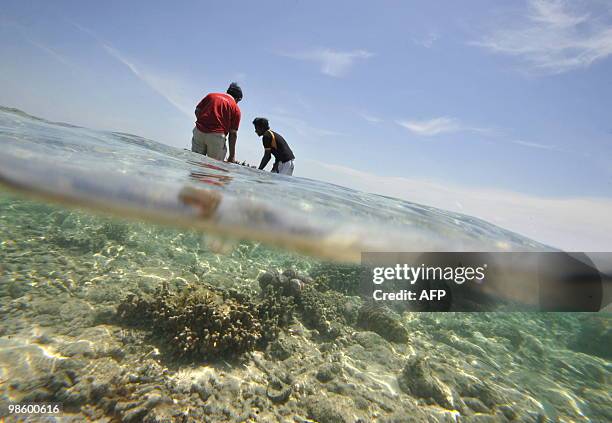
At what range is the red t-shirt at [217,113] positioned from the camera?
7.11 metres

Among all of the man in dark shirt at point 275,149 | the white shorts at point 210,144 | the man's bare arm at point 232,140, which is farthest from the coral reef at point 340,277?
the white shorts at point 210,144

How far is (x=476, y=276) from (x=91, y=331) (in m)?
10.1

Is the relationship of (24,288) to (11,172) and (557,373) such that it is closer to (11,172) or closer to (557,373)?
(11,172)

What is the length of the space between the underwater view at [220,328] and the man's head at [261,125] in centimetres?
154

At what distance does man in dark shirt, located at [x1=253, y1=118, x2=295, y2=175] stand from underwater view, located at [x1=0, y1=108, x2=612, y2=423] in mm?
760

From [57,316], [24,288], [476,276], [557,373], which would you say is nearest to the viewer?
[57,316]

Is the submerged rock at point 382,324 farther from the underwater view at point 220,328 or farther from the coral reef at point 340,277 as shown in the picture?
the coral reef at point 340,277

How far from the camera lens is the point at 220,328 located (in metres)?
6.03

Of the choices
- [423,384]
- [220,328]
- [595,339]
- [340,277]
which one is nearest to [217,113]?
[220,328]

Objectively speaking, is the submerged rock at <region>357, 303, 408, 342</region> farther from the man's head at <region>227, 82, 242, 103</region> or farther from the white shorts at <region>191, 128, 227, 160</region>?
the man's head at <region>227, 82, 242, 103</region>

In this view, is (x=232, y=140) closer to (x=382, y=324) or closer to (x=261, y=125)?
(x=261, y=125)

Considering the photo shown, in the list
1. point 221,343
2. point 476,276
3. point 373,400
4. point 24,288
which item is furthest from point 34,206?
point 476,276

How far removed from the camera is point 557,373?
910 centimetres

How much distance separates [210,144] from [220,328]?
4.90 metres
